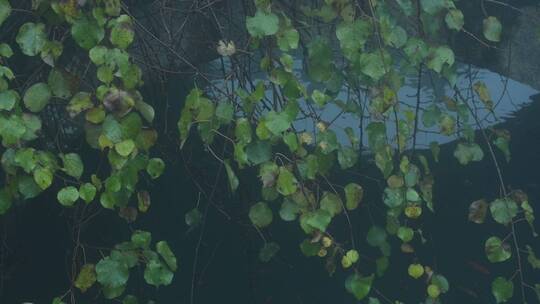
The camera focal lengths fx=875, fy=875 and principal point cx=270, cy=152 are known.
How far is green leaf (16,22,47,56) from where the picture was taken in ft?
6.44

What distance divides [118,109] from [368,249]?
4.02 feet

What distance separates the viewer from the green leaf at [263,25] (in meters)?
2.02

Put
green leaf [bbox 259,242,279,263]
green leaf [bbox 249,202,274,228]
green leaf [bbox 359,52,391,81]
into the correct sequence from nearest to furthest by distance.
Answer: green leaf [bbox 359,52,391,81] → green leaf [bbox 249,202,274,228] → green leaf [bbox 259,242,279,263]

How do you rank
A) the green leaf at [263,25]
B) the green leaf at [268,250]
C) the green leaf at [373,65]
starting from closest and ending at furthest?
the green leaf at [263,25]
the green leaf at [373,65]
the green leaf at [268,250]

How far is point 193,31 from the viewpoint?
104 inches

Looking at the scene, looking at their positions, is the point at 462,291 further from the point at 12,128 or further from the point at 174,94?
the point at 12,128

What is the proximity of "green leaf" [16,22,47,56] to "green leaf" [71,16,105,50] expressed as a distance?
74 mm

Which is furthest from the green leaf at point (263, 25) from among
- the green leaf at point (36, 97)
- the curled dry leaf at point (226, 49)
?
the green leaf at point (36, 97)

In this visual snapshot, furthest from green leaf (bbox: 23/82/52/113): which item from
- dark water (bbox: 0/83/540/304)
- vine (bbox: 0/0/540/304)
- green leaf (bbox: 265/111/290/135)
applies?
dark water (bbox: 0/83/540/304)

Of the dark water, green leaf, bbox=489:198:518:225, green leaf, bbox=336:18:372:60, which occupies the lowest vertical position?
the dark water

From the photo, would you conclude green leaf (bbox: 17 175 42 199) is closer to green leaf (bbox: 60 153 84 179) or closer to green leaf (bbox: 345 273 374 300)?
green leaf (bbox: 60 153 84 179)

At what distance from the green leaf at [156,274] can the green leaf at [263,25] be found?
61cm

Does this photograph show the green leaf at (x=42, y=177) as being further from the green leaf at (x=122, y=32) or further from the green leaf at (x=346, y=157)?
the green leaf at (x=346, y=157)

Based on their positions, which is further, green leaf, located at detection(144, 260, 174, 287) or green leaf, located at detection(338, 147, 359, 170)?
green leaf, located at detection(338, 147, 359, 170)
